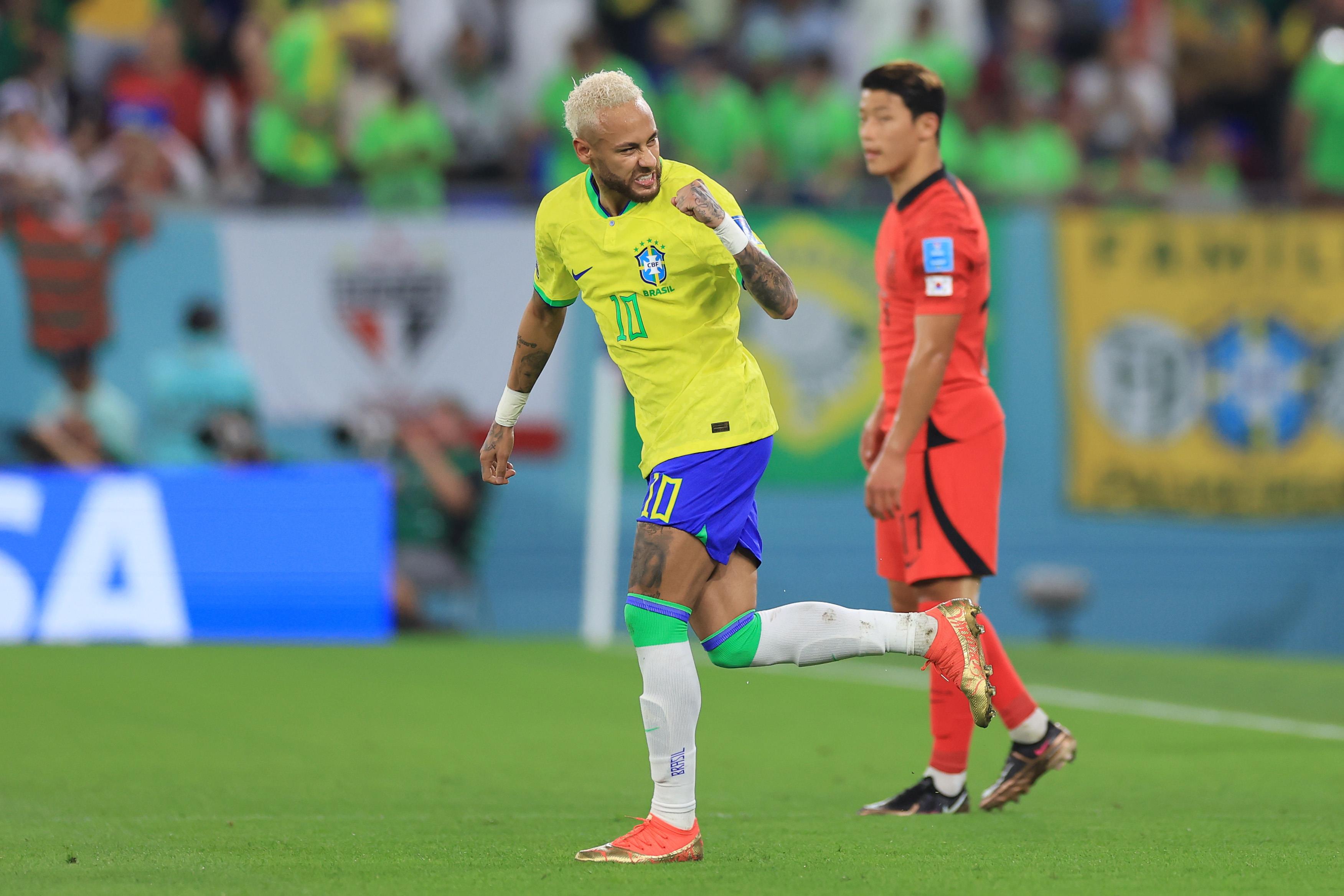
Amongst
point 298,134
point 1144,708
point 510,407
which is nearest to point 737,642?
point 510,407

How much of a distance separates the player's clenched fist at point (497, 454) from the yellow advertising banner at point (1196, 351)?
1012 cm

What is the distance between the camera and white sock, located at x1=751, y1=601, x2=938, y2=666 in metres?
5.48

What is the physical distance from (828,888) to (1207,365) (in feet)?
37.7

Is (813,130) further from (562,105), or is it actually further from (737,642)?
(737,642)

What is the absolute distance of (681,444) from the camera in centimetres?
543

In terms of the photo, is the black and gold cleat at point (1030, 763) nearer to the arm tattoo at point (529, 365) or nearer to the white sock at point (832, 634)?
the white sock at point (832, 634)

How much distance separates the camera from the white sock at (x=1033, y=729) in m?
6.61

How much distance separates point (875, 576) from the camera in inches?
575

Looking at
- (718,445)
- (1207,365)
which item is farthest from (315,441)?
(718,445)

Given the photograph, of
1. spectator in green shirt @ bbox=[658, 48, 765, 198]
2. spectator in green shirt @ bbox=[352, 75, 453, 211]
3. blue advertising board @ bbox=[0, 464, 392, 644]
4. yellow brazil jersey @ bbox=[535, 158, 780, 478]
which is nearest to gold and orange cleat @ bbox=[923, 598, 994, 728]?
yellow brazil jersey @ bbox=[535, 158, 780, 478]

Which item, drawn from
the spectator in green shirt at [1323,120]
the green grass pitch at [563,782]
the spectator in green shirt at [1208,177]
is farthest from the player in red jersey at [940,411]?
the spectator in green shirt at [1323,120]

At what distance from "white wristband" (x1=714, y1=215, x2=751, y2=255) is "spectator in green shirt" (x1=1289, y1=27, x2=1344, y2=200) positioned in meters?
11.9

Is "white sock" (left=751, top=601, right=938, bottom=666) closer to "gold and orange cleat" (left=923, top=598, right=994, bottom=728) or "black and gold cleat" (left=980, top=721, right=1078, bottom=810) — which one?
"gold and orange cleat" (left=923, top=598, right=994, bottom=728)

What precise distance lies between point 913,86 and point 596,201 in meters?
1.74
